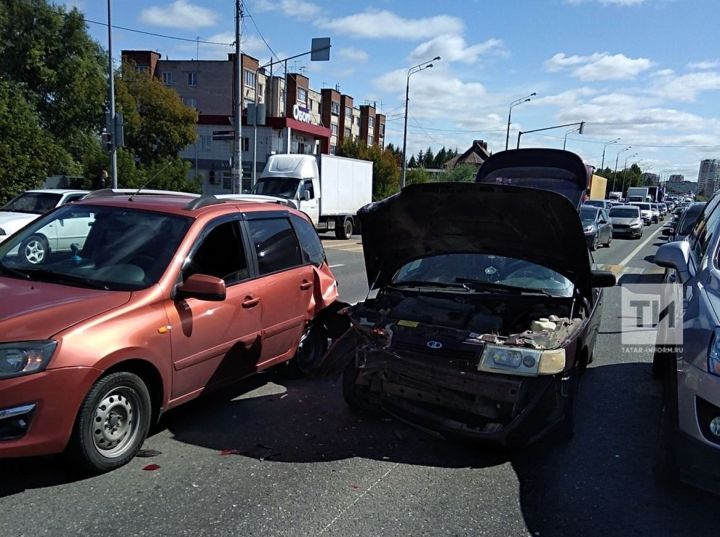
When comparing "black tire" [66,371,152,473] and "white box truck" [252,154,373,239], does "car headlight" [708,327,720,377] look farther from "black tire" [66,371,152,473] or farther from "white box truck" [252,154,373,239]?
"white box truck" [252,154,373,239]

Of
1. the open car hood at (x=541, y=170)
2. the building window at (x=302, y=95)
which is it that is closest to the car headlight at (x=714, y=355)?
the open car hood at (x=541, y=170)

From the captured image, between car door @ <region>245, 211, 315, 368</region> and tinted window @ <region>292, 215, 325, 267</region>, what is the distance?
12cm

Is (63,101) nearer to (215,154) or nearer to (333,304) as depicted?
(215,154)

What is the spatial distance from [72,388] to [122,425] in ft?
1.76

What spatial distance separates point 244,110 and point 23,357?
47423 millimetres

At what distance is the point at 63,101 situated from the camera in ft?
103

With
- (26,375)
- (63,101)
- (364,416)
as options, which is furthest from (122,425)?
(63,101)

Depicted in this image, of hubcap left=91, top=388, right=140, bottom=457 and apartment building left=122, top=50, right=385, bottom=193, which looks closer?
hubcap left=91, top=388, right=140, bottom=457

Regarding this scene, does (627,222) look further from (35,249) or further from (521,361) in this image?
(35,249)

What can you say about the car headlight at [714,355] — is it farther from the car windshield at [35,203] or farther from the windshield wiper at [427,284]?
the car windshield at [35,203]

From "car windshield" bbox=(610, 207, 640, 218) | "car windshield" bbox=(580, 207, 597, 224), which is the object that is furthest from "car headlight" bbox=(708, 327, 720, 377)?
"car windshield" bbox=(610, 207, 640, 218)

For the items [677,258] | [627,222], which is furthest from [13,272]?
[627,222]

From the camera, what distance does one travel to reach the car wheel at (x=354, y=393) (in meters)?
4.46

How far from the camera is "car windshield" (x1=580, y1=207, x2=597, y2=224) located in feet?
67.3
